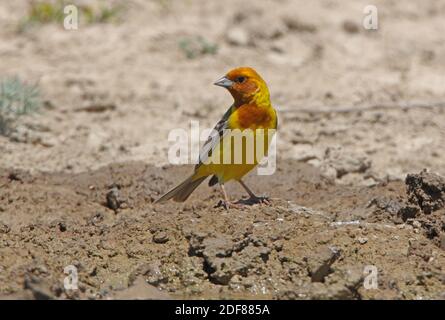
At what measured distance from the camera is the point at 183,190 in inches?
315

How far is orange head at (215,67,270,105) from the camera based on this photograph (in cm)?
764

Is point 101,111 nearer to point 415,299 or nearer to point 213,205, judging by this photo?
point 213,205

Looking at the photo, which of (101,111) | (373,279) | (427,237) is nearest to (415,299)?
(373,279)

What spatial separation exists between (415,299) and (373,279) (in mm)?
297

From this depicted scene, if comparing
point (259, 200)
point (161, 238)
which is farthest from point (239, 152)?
point (161, 238)

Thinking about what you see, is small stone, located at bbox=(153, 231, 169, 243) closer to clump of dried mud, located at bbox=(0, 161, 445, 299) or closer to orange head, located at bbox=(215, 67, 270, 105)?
clump of dried mud, located at bbox=(0, 161, 445, 299)

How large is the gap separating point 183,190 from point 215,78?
13.3 ft

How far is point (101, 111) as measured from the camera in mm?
10961

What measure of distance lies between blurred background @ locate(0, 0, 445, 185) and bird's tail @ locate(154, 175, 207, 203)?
1518 mm

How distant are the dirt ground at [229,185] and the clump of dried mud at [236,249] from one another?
1cm

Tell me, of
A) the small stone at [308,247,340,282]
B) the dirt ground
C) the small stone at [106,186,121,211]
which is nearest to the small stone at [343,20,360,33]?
the dirt ground

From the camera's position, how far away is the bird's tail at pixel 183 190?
26.0ft

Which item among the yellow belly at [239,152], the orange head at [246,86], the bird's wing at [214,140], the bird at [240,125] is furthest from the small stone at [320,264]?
the orange head at [246,86]

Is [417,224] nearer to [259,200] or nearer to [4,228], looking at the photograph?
[259,200]
